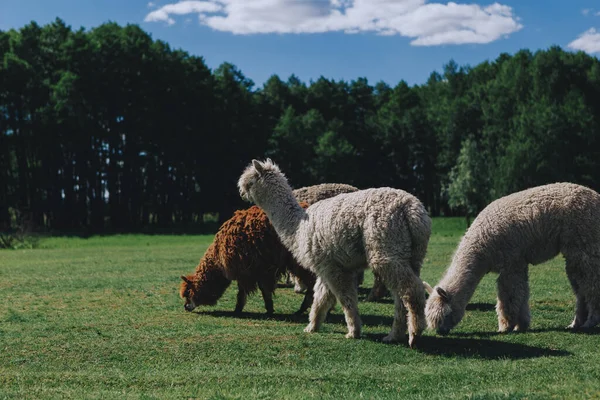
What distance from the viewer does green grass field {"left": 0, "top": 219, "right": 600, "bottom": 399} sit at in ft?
25.2

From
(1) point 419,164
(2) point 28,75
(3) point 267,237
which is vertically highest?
(2) point 28,75

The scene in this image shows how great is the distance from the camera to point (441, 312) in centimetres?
1032

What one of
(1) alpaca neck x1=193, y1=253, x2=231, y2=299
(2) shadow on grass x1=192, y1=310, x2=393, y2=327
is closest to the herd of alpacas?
(2) shadow on grass x1=192, y1=310, x2=393, y2=327

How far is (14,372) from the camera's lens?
8.75 metres

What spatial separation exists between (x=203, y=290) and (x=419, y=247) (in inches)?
215

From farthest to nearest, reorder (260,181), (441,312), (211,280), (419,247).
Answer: (211,280), (260,181), (441,312), (419,247)

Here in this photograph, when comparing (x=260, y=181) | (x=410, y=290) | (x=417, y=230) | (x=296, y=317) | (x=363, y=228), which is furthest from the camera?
(x=296, y=317)

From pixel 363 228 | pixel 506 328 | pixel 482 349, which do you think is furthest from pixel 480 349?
pixel 363 228

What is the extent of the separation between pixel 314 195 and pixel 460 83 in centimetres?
7581

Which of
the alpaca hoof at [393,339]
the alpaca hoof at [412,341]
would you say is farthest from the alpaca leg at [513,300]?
the alpaca hoof at [412,341]

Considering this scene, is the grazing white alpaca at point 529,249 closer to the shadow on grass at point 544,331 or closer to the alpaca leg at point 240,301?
the shadow on grass at point 544,331

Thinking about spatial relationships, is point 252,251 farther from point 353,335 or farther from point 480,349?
point 480,349

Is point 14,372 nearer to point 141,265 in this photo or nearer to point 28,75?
point 141,265

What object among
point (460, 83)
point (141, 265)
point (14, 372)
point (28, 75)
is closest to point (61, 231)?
point (28, 75)
